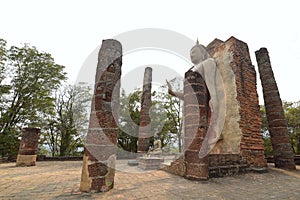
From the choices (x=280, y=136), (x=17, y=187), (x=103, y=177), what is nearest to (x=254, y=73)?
(x=280, y=136)

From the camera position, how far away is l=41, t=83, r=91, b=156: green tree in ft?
55.4

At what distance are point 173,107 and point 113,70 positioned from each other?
61.0ft

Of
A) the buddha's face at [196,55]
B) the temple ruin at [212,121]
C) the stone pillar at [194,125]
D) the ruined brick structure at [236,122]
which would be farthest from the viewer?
the buddha's face at [196,55]

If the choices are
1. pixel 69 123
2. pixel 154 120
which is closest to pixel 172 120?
pixel 154 120

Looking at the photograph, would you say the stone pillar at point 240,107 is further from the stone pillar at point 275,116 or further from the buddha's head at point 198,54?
the stone pillar at point 275,116

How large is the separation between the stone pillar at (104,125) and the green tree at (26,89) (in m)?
12.4

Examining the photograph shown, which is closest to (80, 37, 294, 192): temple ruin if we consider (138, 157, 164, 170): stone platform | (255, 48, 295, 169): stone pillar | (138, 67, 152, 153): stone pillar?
(255, 48, 295, 169): stone pillar

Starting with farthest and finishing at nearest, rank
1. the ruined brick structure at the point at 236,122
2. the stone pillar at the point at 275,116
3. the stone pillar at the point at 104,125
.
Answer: the stone pillar at the point at 275,116
the ruined brick structure at the point at 236,122
the stone pillar at the point at 104,125

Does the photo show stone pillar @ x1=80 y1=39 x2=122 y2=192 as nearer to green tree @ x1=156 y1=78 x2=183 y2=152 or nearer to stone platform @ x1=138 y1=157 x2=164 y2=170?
stone platform @ x1=138 y1=157 x2=164 y2=170

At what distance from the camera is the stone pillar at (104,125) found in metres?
3.67

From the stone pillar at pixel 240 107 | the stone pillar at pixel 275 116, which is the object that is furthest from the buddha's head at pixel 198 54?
the stone pillar at pixel 275 116

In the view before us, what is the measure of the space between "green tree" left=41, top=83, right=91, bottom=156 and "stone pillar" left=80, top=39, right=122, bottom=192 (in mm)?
14496

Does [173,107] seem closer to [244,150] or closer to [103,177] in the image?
[244,150]

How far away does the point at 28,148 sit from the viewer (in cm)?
867
